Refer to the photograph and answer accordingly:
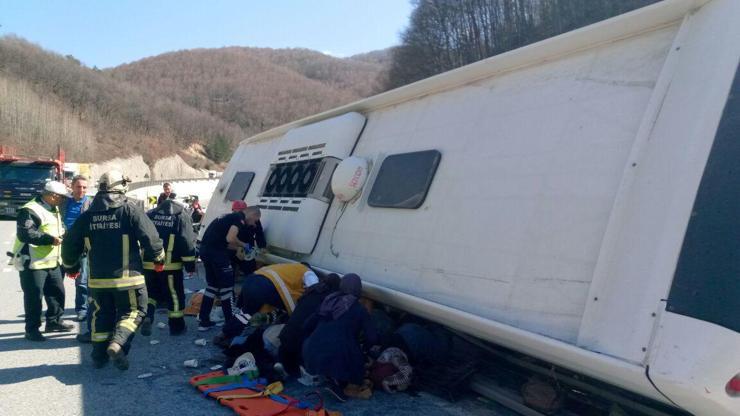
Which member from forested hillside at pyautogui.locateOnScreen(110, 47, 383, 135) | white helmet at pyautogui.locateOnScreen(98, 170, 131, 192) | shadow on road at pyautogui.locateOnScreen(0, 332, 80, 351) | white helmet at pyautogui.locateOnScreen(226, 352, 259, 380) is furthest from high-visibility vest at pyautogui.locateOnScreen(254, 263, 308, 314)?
forested hillside at pyautogui.locateOnScreen(110, 47, 383, 135)

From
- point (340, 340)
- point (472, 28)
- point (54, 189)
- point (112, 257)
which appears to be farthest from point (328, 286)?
point (472, 28)

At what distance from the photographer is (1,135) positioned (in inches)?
1480

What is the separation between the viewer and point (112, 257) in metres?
4.89

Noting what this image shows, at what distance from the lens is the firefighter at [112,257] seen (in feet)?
15.9

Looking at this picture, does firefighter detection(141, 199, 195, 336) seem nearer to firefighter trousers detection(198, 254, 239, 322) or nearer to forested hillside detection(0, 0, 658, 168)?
firefighter trousers detection(198, 254, 239, 322)

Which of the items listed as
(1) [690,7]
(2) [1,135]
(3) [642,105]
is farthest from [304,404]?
(2) [1,135]

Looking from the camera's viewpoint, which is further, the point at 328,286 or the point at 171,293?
the point at 171,293

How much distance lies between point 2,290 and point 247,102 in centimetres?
7359

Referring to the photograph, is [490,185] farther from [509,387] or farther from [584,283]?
[509,387]

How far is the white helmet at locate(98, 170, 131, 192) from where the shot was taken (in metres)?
4.98

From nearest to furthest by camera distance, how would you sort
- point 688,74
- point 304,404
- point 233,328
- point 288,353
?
point 688,74, point 304,404, point 288,353, point 233,328

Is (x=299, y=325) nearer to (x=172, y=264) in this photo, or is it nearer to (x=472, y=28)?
(x=172, y=264)

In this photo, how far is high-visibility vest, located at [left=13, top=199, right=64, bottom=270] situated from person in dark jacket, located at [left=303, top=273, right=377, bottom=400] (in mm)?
3242

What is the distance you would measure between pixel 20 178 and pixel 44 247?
17341 mm
